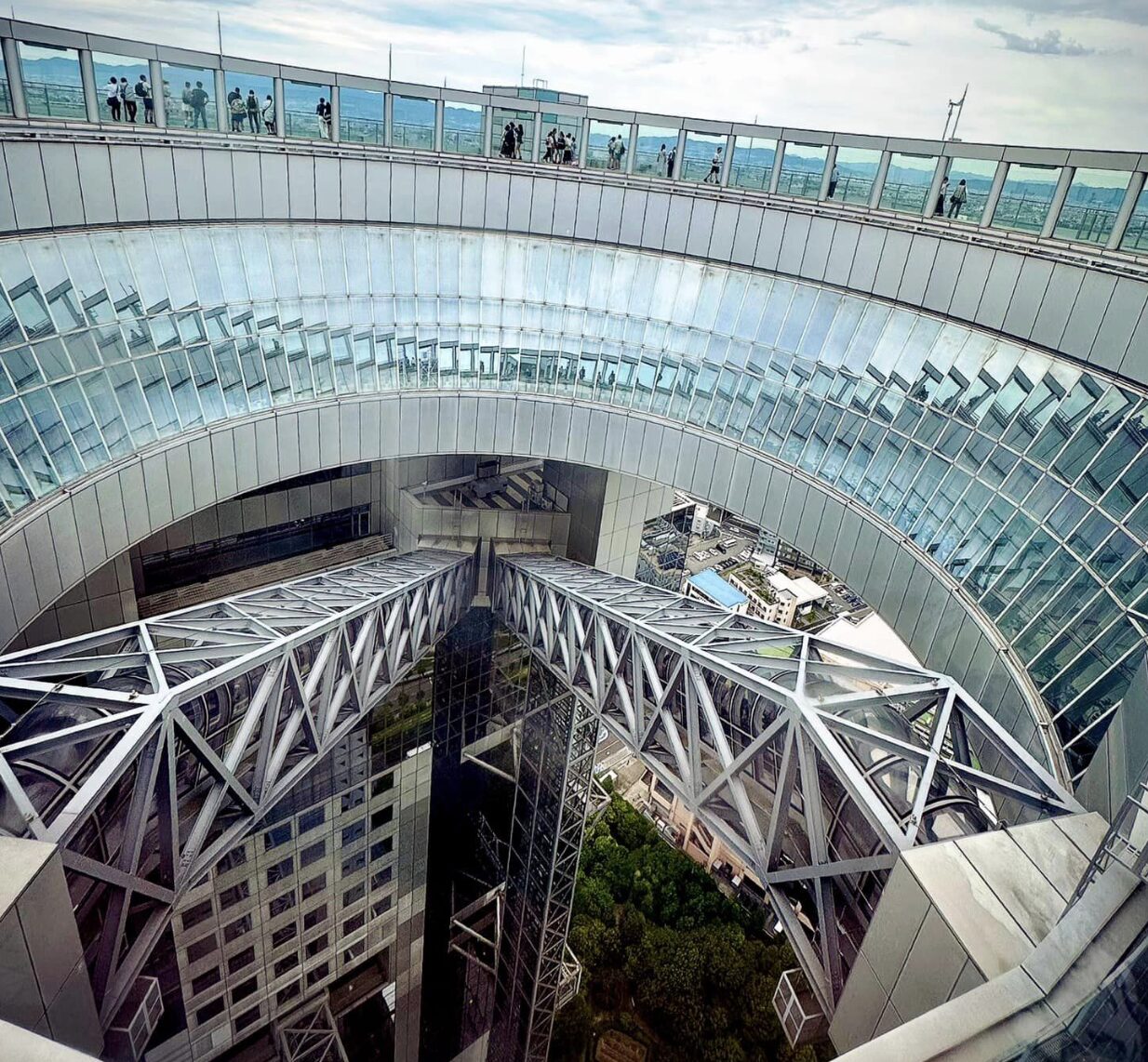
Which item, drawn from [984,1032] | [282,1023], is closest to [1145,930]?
[984,1032]

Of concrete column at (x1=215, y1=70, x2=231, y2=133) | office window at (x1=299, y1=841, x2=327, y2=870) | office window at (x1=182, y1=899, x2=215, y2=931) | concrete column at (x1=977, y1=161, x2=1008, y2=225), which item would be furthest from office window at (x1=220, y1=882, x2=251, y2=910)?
concrete column at (x1=977, y1=161, x2=1008, y2=225)

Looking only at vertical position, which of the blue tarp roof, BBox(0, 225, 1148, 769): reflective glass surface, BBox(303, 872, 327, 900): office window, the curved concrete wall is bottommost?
the blue tarp roof

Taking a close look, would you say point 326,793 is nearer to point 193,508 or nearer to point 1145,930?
point 193,508

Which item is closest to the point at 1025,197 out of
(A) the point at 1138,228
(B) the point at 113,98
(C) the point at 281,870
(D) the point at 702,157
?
(A) the point at 1138,228

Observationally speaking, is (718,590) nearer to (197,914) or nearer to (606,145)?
(606,145)

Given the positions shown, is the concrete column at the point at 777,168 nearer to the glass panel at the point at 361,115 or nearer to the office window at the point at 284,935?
the glass panel at the point at 361,115

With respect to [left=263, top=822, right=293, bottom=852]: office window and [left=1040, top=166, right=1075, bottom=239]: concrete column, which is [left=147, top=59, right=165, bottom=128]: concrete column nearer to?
[left=263, top=822, right=293, bottom=852]: office window
